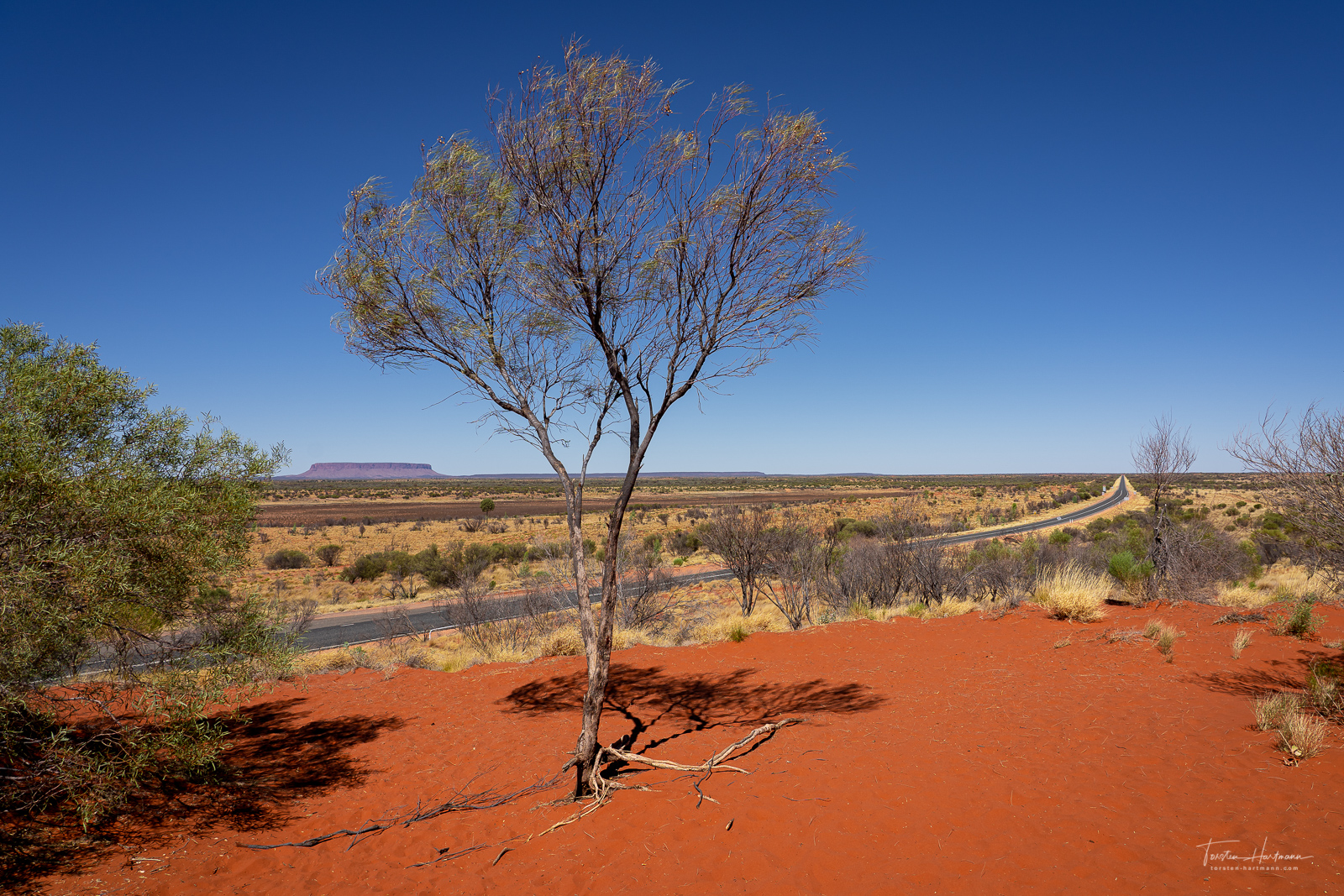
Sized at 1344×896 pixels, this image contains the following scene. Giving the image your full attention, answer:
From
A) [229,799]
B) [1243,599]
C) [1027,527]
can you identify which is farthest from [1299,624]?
[1027,527]

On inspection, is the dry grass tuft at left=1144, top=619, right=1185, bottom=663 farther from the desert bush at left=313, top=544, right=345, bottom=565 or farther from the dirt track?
the dirt track

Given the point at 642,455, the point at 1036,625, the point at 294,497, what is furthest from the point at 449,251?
the point at 294,497

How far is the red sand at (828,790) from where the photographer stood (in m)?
4.41

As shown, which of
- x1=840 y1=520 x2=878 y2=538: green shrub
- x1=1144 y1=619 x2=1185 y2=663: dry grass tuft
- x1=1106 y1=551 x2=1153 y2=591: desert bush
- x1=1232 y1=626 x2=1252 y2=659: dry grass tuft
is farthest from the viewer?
x1=840 y1=520 x2=878 y2=538: green shrub

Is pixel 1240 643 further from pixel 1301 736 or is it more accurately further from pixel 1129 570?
pixel 1129 570

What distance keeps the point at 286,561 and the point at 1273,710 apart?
33.8 metres

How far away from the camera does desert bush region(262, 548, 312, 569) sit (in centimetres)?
2930

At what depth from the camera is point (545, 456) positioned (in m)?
6.94

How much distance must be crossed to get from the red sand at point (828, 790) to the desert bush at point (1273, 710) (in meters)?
0.18

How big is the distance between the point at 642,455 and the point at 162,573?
15.6ft

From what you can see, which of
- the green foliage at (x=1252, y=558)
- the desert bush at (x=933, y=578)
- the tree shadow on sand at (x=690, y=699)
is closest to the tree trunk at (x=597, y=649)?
the tree shadow on sand at (x=690, y=699)

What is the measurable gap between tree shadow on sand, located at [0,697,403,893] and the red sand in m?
0.04

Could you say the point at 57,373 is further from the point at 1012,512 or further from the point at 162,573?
the point at 1012,512

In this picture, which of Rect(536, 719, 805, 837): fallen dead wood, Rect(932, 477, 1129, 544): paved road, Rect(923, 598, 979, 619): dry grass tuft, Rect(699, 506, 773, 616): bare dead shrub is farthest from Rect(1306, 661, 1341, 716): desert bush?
Rect(932, 477, 1129, 544): paved road
